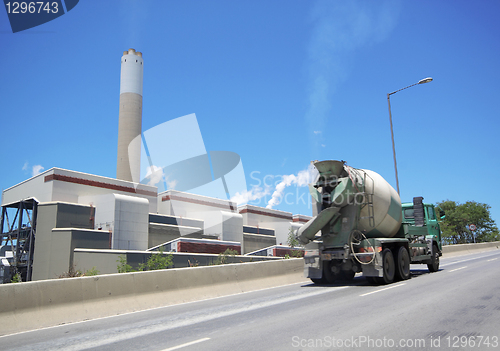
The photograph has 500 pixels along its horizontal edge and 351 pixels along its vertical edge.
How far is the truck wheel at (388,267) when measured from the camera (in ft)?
42.7

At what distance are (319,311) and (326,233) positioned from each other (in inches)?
227

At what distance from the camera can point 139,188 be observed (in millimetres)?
45531

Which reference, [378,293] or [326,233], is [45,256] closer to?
[326,233]

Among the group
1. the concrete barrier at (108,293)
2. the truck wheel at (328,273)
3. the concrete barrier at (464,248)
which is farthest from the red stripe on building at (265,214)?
the concrete barrier at (108,293)

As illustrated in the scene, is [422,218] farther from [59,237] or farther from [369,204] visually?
[59,237]

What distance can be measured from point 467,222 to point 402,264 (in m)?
68.9

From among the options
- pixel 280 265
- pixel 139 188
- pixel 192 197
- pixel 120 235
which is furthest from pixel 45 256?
pixel 280 265

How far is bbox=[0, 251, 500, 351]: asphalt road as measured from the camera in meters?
5.65

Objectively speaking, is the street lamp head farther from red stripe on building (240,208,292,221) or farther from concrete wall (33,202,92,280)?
red stripe on building (240,208,292,221)

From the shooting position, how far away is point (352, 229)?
13352 millimetres

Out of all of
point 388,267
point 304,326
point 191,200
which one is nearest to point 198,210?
point 191,200

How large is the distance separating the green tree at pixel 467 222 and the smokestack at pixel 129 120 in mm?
56065

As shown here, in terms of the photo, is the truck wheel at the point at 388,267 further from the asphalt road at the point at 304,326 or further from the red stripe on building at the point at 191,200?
the red stripe on building at the point at 191,200

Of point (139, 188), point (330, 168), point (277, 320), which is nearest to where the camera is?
point (277, 320)
